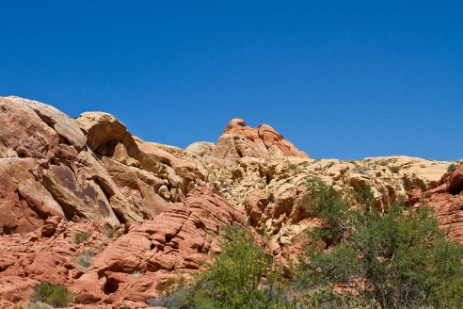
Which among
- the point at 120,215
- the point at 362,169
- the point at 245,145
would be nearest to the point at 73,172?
the point at 120,215

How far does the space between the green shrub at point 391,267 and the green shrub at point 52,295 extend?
28.5ft

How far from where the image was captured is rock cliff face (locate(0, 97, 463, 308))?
69.5 feet

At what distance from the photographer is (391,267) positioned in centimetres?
1922

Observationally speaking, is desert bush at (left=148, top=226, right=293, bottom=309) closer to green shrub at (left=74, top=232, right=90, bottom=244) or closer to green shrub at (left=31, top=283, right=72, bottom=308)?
green shrub at (left=31, top=283, right=72, bottom=308)

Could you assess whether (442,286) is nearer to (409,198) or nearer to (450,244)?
(450,244)

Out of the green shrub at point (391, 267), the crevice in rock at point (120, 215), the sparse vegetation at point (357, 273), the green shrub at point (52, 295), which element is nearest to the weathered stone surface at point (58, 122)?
the crevice in rock at point (120, 215)

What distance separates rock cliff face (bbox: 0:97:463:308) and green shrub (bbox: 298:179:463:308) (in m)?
5.62

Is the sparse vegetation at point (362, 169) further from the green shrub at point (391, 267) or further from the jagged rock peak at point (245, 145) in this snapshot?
the green shrub at point (391, 267)

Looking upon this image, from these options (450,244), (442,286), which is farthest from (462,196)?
(442,286)

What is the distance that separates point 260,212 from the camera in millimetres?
35969

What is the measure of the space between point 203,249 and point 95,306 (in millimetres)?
7521

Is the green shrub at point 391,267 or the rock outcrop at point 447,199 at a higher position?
the rock outcrop at point 447,199

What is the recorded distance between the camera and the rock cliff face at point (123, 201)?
2117 cm

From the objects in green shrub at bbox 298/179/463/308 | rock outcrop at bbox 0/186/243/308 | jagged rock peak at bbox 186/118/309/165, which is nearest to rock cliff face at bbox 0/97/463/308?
rock outcrop at bbox 0/186/243/308
